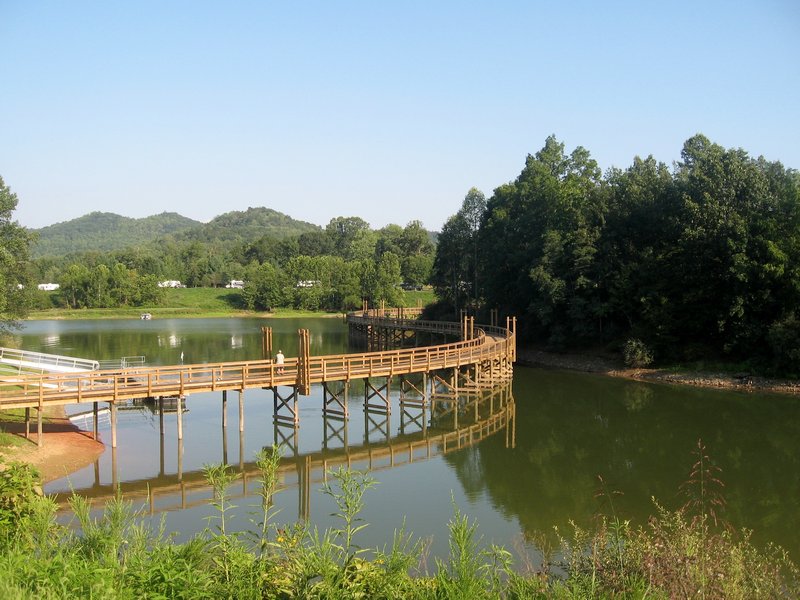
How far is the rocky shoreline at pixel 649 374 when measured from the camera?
3519cm

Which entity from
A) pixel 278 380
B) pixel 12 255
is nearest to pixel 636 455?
pixel 278 380

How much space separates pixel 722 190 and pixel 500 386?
1765cm

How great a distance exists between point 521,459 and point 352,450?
5.72m

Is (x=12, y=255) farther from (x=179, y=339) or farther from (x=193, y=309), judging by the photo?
(x=193, y=309)

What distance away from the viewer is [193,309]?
105062 mm

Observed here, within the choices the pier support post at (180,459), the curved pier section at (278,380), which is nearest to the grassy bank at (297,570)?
the pier support post at (180,459)

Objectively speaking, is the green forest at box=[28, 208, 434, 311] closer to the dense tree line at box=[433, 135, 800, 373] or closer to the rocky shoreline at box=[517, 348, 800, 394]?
the dense tree line at box=[433, 135, 800, 373]

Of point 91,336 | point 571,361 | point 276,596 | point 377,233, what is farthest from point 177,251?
point 276,596

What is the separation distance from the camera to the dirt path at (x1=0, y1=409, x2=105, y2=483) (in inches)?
747

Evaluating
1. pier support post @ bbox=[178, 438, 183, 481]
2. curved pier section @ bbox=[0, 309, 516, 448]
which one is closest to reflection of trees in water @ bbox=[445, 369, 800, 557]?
curved pier section @ bbox=[0, 309, 516, 448]

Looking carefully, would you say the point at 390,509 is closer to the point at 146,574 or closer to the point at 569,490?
the point at 569,490

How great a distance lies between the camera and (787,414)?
29.9 meters

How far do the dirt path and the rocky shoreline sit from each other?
95.7ft

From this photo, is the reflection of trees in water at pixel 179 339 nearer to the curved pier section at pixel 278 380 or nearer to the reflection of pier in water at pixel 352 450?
the curved pier section at pixel 278 380
